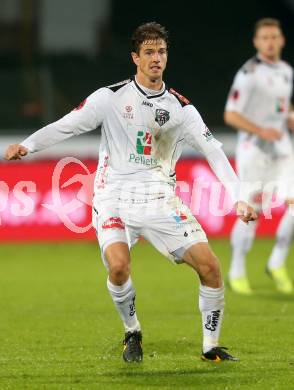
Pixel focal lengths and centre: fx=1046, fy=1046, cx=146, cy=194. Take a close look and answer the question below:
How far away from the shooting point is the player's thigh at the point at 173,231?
7.07 metres

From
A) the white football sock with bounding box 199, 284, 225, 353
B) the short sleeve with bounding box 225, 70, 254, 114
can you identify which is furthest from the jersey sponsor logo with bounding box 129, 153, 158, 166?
the short sleeve with bounding box 225, 70, 254, 114

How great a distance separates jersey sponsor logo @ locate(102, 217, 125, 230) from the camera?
23.5 feet

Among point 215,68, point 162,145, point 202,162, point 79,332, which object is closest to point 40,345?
point 79,332

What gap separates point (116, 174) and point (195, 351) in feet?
4.95

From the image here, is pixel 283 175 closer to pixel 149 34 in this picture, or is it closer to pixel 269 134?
pixel 269 134

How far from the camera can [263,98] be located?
11438 mm

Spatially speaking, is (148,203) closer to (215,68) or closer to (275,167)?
(275,167)

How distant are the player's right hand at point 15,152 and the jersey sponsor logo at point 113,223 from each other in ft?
2.51

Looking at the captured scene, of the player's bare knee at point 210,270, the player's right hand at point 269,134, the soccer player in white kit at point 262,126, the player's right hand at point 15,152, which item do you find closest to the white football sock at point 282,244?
the soccer player in white kit at point 262,126

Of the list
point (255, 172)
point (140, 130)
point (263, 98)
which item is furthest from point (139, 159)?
point (263, 98)

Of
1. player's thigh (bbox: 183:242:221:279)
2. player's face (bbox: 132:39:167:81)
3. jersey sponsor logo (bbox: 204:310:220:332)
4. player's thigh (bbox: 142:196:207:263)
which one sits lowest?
jersey sponsor logo (bbox: 204:310:220:332)

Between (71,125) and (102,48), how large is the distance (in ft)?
53.2

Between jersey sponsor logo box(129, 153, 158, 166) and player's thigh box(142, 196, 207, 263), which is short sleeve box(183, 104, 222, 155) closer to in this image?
jersey sponsor logo box(129, 153, 158, 166)

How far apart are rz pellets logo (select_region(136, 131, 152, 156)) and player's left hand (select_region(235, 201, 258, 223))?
75cm
